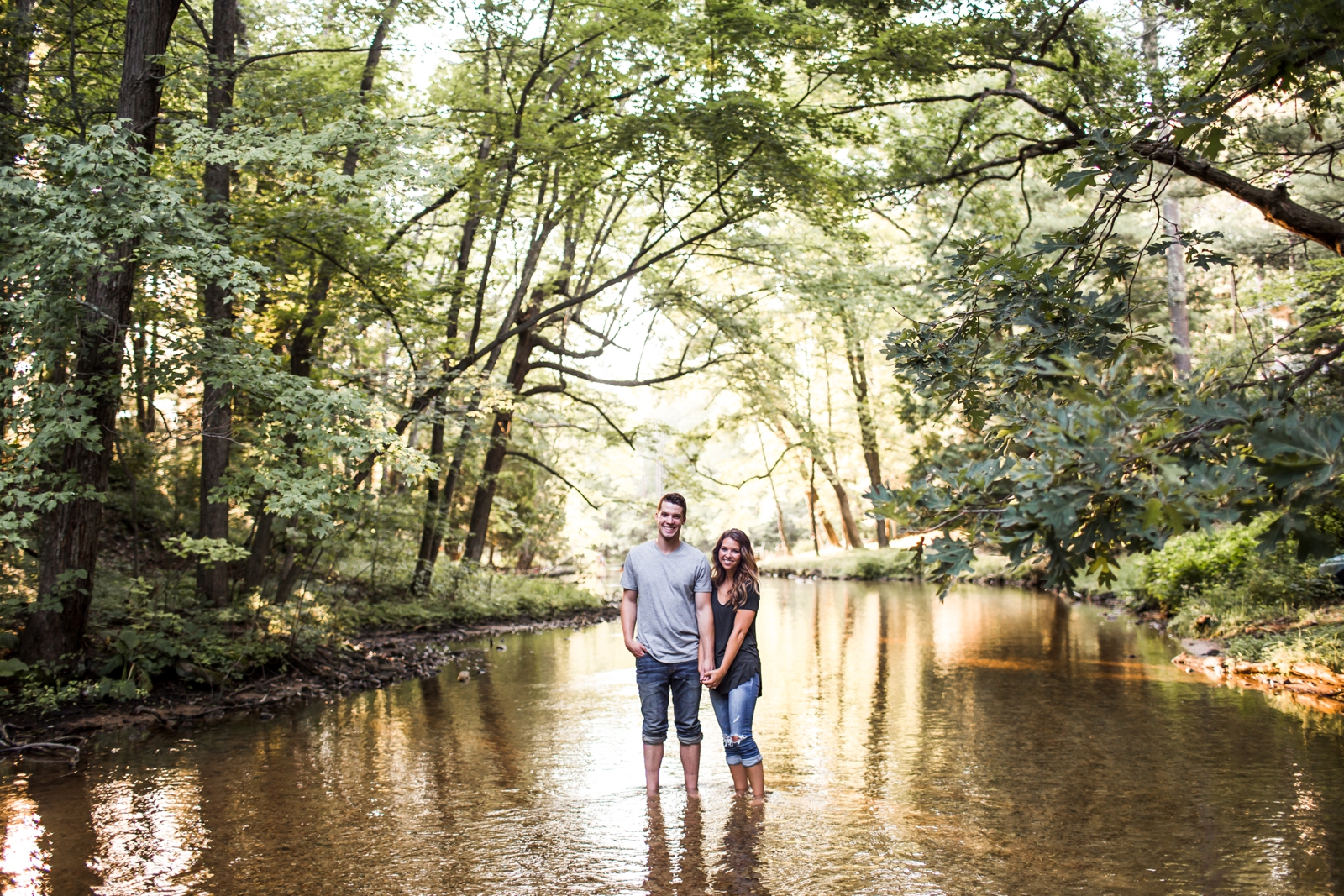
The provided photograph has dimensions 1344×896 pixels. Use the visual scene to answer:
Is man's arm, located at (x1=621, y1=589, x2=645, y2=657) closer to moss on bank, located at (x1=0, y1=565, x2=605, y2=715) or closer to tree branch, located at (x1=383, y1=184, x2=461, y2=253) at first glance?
moss on bank, located at (x1=0, y1=565, x2=605, y2=715)

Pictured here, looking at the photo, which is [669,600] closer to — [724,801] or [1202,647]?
[724,801]

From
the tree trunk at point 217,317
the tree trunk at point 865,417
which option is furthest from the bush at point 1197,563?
the tree trunk at point 865,417

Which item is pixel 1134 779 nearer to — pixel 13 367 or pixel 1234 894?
pixel 1234 894

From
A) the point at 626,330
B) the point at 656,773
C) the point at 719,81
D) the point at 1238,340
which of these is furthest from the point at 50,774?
the point at 1238,340

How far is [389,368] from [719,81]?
5973mm

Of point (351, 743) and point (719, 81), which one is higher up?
point (719, 81)

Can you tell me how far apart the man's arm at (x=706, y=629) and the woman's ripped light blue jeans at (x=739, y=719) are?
0.18m

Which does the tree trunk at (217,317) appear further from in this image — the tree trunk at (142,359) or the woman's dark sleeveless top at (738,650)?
the woman's dark sleeveless top at (738,650)

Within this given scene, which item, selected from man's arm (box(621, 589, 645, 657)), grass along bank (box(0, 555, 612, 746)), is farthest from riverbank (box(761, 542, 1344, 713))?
grass along bank (box(0, 555, 612, 746))

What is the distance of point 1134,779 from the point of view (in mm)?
6254

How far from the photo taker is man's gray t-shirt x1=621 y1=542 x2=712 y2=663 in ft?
18.9

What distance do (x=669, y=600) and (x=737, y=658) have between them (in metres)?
0.55

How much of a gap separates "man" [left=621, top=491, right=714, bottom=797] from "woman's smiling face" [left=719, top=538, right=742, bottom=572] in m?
0.12

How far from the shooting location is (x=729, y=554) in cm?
578
